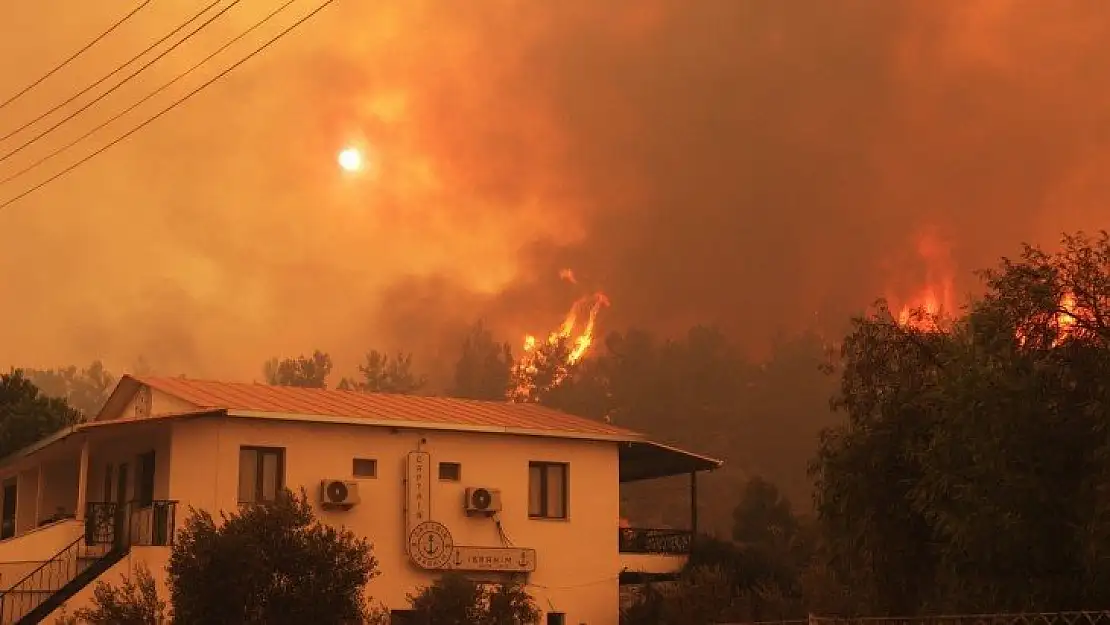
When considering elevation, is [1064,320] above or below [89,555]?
above

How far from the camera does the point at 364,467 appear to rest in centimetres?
3825

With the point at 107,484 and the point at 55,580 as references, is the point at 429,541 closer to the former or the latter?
the point at 55,580

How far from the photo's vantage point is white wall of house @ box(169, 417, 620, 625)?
36031 mm

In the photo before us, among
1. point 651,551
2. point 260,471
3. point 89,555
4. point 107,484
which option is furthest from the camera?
point 651,551

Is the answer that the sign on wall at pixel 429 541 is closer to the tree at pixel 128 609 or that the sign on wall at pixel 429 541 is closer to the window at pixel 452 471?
the window at pixel 452 471

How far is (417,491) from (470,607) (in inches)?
362

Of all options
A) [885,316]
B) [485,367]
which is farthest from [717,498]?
[885,316]

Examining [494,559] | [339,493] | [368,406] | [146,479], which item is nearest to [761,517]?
[494,559]

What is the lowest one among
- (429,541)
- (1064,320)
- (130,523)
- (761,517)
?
(429,541)

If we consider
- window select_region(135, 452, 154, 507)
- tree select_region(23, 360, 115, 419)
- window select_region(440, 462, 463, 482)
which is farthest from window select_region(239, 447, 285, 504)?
tree select_region(23, 360, 115, 419)

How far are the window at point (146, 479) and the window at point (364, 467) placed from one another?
5.27 meters

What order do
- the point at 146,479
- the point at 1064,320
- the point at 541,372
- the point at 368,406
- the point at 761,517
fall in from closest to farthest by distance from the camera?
the point at 1064,320 → the point at 146,479 → the point at 368,406 → the point at 761,517 → the point at 541,372

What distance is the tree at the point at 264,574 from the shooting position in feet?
74.5

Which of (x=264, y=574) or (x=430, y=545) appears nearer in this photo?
(x=264, y=574)
